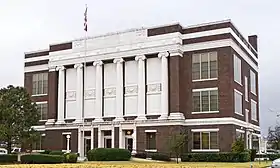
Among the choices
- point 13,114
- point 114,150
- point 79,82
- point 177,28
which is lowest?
point 114,150

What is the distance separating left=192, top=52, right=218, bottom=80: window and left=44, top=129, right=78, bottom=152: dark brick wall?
17.7 m

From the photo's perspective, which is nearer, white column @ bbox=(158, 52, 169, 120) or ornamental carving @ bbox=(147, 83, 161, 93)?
white column @ bbox=(158, 52, 169, 120)

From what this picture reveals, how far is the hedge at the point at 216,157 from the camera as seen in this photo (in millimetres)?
52000

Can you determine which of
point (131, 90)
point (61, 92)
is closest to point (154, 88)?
point (131, 90)

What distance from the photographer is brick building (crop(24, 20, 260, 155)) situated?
56531 mm

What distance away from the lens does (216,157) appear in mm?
53000

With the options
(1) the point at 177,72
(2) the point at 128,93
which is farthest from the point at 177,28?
(2) the point at 128,93

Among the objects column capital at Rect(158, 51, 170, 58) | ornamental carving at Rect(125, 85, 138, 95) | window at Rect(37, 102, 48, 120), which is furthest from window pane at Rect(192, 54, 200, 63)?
window at Rect(37, 102, 48, 120)

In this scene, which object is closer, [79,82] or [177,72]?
[177,72]

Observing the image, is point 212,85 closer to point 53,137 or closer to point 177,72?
point 177,72

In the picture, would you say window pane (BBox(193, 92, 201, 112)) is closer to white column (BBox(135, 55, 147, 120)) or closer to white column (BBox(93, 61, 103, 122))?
white column (BBox(135, 55, 147, 120))

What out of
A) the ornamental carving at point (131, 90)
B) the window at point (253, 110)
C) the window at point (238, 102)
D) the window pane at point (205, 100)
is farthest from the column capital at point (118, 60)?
the window at point (253, 110)

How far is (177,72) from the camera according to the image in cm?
5784

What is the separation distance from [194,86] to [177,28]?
23.4 feet
